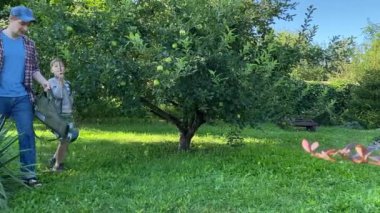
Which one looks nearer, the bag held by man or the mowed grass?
the mowed grass

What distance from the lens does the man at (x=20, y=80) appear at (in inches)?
219

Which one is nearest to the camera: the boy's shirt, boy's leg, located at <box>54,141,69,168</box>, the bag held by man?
the bag held by man

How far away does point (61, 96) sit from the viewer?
629 cm

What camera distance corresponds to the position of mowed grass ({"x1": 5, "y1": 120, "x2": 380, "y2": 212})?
4949 millimetres

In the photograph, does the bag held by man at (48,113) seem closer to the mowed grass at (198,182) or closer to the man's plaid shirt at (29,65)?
the man's plaid shirt at (29,65)

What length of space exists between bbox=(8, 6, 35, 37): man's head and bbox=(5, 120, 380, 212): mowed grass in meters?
1.62

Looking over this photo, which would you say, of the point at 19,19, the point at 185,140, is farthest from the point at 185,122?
the point at 19,19

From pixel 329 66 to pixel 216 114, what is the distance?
8.01ft

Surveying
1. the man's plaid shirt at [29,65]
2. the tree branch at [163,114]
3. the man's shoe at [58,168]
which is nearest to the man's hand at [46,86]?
the man's plaid shirt at [29,65]

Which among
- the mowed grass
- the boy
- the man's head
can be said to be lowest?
the mowed grass

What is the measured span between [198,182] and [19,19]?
8.27ft

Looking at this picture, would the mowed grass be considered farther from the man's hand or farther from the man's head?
the man's head

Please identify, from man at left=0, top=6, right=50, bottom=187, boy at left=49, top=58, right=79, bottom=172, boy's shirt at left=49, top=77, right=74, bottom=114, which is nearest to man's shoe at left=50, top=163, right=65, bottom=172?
boy at left=49, top=58, right=79, bottom=172

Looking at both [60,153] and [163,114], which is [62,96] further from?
[163,114]
